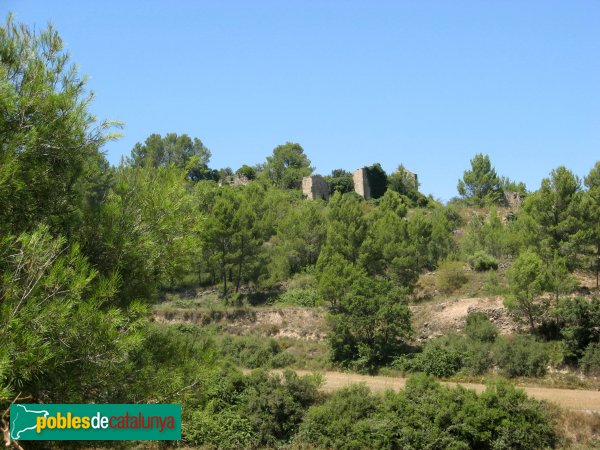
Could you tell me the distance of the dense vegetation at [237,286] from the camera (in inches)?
197

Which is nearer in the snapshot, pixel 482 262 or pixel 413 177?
pixel 482 262

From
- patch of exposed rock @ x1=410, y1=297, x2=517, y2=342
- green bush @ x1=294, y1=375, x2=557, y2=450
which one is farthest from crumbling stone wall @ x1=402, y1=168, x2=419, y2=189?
green bush @ x1=294, y1=375, x2=557, y2=450

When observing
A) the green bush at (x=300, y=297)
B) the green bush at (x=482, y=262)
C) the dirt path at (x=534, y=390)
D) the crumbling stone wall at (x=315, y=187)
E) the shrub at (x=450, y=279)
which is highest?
the crumbling stone wall at (x=315, y=187)

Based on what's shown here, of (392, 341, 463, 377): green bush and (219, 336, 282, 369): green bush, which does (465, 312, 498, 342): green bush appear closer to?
(392, 341, 463, 377): green bush

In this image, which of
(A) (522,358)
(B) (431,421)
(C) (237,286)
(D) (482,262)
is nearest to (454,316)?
(A) (522,358)

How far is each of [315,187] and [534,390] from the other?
4075 cm

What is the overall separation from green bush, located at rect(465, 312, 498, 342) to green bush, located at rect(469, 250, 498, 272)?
305 inches

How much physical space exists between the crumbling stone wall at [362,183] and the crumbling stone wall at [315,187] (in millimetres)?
3459

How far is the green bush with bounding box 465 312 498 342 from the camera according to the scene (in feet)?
81.8

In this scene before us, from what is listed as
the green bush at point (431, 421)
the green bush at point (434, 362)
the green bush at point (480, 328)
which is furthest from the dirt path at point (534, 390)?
the green bush at point (480, 328)

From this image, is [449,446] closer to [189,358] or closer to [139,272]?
[189,358]

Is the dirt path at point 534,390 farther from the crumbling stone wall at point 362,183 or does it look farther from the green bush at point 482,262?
the crumbling stone wall at point 362,183

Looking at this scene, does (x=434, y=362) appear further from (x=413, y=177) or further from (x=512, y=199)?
(x=413, y=177)

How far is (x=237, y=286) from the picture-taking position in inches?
1371
